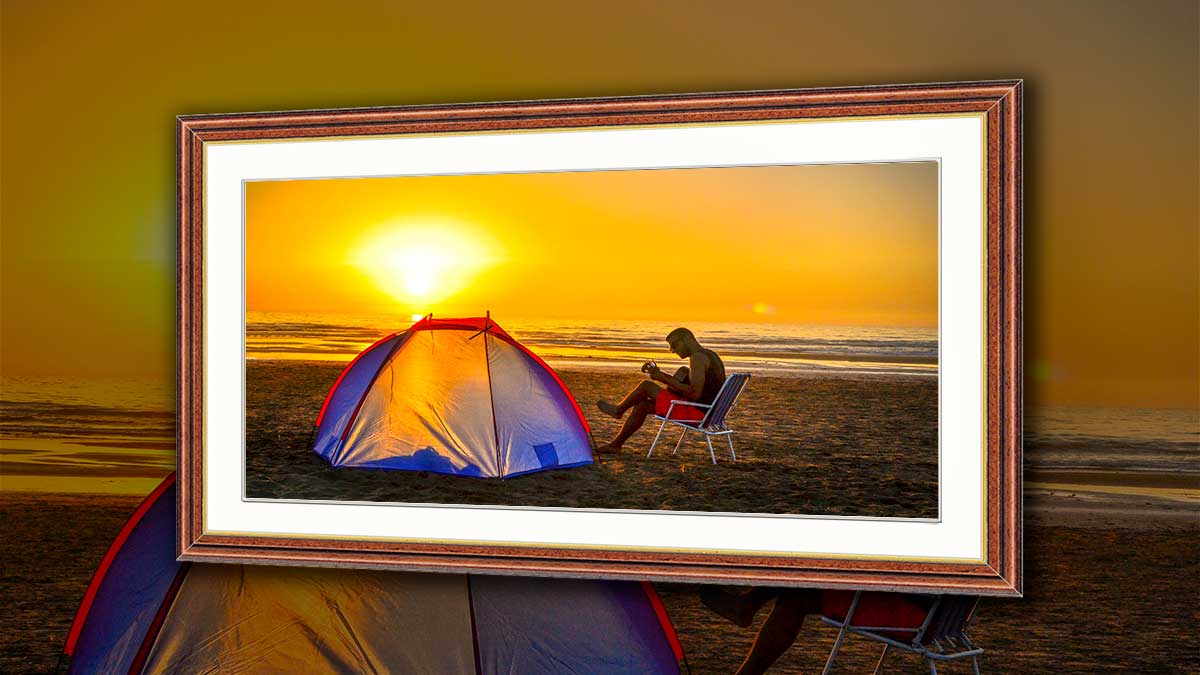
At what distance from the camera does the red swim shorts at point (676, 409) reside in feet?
7.23

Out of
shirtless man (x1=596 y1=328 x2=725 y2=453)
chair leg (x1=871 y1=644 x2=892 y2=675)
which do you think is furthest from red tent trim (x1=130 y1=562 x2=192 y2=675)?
chair leg (x1=871 y1=644 x2=892 y2=675)

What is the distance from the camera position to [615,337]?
227 centimetres

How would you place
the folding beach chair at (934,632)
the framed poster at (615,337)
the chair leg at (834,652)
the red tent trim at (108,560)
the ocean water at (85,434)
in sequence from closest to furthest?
the framed poster at (615,337) → the folding beach chair at (934,632) → the chair leg at (834,652) → the red tent trim at (108,560) → the ocean water at (85,434)

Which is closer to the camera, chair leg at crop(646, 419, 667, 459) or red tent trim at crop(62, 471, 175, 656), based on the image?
chair leg at crop(646, 419, 667, 459)

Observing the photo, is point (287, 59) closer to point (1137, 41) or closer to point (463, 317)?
point (463, 317)

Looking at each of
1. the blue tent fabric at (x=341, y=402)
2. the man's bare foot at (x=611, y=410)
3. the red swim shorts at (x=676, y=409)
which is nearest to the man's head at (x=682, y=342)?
the red swim shorts at (x=676, y=409)

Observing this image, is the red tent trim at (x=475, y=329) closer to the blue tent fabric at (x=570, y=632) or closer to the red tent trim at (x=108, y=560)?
the blue tent fabric at (x=570, y=632)

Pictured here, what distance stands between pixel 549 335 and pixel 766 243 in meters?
0.60

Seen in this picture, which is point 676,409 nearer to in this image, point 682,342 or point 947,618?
point 682,342

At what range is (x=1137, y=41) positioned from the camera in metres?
2.31

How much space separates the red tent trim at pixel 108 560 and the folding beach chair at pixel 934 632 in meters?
1.88

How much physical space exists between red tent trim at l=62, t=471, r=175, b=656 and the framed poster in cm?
24

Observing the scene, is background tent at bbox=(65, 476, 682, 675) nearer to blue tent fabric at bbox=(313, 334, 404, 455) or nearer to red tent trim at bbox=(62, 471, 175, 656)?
red tent trim at bbox=(62, 471, 175, 656)

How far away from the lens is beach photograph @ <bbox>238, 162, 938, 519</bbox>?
7.13 ft
